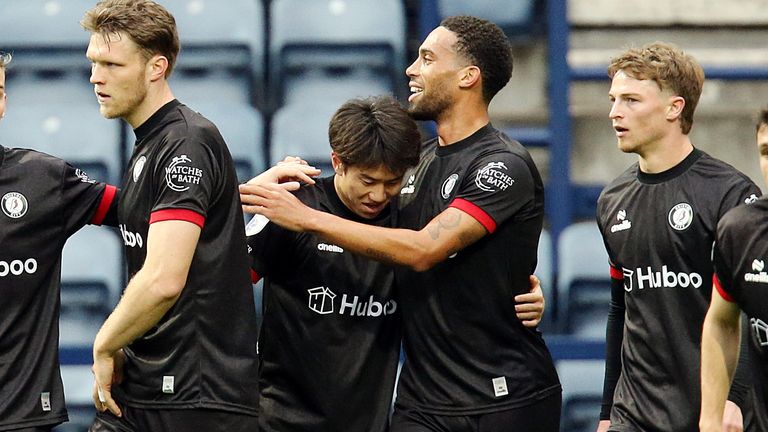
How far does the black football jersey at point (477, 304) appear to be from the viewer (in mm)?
4211

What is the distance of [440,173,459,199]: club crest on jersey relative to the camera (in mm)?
4301

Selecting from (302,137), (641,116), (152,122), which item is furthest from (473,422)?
(302,137)

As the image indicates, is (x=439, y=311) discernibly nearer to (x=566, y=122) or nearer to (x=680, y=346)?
(x=680, y=346)

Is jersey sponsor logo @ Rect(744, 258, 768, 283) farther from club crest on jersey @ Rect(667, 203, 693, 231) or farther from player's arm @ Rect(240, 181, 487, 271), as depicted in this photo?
player's arm @ Rect(240, 181, 487, 271)

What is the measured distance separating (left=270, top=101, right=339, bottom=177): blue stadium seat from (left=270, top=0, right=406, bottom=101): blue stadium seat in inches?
15.5

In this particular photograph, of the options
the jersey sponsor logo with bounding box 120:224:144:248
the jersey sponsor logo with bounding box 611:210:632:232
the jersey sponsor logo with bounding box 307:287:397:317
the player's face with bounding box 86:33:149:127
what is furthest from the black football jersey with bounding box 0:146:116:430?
the jersey sponsor logo with bounding box 611:210:632:232

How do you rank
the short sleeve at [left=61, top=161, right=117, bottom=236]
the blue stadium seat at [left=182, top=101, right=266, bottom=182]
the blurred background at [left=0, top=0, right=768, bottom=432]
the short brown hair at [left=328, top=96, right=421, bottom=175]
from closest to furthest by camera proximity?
1. the short sleeve at [left=61, top=161, right=117, bottom=236]
2. the short brown hair at [left=328, top=96, right=421, bottom=175]
3. the blue stadium seat at [left=182, top=101, right=266, bottom=182]
4. the blurred background at [left=0, top=0, right=768, bottom=432]

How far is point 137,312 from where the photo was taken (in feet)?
11.9

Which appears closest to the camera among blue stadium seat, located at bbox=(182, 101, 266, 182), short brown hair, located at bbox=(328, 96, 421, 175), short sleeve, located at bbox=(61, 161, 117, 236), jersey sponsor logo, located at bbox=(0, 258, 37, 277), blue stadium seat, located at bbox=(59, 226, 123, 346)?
jersey sponsor logo, located at bbox=(0, 258, 37, 277)

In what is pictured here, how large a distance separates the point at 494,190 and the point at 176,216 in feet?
3.49

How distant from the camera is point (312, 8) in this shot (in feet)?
23.0

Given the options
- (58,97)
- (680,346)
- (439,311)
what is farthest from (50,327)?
(58,97)

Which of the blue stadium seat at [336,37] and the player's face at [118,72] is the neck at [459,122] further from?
the blue stadium seat at [336,37]

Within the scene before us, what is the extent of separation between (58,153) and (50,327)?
2852 mm
